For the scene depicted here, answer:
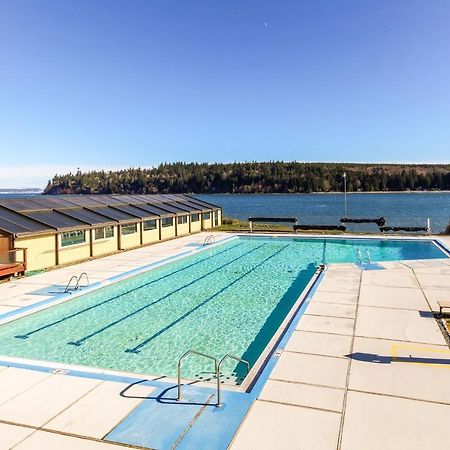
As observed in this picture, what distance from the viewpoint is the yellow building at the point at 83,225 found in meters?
17.0

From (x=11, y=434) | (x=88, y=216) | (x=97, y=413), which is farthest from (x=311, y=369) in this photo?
(x=88, y=216)

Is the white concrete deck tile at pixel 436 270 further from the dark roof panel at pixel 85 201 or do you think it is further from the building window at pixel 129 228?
the dark roof panel at pixel 85 201

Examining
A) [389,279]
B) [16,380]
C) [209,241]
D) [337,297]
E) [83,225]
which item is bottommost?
[16,380]

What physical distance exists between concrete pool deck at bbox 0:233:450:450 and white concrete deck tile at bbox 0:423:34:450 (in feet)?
0.04

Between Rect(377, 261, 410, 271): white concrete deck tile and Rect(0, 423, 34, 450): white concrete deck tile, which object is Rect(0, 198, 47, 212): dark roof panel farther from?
Rect(377, 261, 410, 271): white concrete deck tile

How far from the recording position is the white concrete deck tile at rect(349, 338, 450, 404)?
22.0 feet

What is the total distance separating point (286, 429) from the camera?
5609 millimetres

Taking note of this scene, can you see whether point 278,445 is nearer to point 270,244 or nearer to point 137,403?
point 137,403

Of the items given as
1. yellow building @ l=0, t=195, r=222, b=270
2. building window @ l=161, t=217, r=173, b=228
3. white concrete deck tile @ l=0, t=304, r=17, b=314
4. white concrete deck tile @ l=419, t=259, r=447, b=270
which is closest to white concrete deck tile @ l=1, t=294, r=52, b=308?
white concrete deck tile @ l=0, t=304, r=17, b=314

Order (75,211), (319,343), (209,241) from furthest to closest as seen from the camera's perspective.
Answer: (209,241) → (75,211) → (319,343)

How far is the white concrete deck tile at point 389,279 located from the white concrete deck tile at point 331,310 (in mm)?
3254

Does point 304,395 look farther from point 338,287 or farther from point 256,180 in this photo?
point 256,180

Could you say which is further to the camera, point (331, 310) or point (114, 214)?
point (114, 214)

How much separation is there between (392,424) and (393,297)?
24.5ft
